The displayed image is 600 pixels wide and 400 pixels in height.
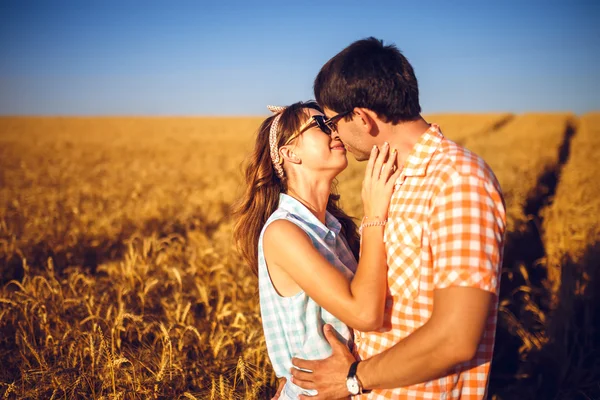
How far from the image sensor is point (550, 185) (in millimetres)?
13047

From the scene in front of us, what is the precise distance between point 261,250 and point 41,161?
18605mm

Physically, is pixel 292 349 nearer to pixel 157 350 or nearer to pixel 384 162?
pixel 384 162

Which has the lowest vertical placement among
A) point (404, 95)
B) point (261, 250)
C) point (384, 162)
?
point (261, 250)

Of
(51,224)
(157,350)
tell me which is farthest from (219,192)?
(157,350)

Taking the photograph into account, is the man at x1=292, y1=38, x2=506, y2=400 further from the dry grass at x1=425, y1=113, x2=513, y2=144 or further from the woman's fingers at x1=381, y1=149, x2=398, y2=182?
the dry grass at x1=425, y1=113, x2=513, y2=144

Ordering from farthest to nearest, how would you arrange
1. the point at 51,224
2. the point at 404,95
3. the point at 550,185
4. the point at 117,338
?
the point at 550,185, the point at 51,224, the point at 117,338, the point at 404,95

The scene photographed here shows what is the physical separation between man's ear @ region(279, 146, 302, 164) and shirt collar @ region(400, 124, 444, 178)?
86 centimetres

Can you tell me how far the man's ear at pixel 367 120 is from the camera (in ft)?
6.04

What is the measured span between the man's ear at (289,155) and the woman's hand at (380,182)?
64cm

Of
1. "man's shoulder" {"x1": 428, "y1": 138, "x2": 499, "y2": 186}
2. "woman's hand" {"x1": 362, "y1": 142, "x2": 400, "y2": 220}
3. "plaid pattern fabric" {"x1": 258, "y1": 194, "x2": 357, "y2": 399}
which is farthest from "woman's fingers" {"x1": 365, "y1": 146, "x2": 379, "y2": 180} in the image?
"plaid pattern fabric" {"x1": 258, "y1": 194, "x2": 357, "y2": 399}

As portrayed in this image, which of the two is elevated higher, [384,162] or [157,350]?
[384,162]

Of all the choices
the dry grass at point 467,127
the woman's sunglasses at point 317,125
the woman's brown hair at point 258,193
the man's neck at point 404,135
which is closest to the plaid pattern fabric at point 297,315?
the woman's brown hair at point 258,193

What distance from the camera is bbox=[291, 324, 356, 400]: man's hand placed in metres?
1.88

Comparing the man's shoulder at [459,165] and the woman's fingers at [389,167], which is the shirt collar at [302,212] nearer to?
the woman's fingers at [389,167]
